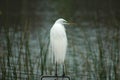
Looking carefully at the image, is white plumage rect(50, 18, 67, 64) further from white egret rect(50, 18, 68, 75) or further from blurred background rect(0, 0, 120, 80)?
blurred background rect(0, 0, 120, 80)

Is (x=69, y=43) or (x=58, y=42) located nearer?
(x=58, y=42)

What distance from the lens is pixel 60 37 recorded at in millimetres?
6352

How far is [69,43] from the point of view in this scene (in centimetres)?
1046

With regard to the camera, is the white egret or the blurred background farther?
the blurred background

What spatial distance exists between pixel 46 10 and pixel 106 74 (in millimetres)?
15344

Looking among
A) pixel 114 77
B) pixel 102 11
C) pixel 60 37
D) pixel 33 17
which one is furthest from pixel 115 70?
pixel 102 11

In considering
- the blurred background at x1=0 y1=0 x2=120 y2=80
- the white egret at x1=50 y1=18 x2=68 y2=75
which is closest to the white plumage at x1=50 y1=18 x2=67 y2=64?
the white egret at x1=50 y1=18 x2=68 y2=75

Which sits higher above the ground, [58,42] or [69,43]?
[69,43]

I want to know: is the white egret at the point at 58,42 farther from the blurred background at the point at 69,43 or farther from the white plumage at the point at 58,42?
the blurred background at the point at 69,43

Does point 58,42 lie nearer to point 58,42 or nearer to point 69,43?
point 58,42

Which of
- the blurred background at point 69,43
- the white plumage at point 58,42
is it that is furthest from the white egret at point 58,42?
the blurred background at point 69,43

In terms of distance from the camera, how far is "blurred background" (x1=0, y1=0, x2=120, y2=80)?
7762mm

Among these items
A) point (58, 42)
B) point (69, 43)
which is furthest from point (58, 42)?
point (69, 43)

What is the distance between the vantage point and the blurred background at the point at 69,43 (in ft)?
25.5
